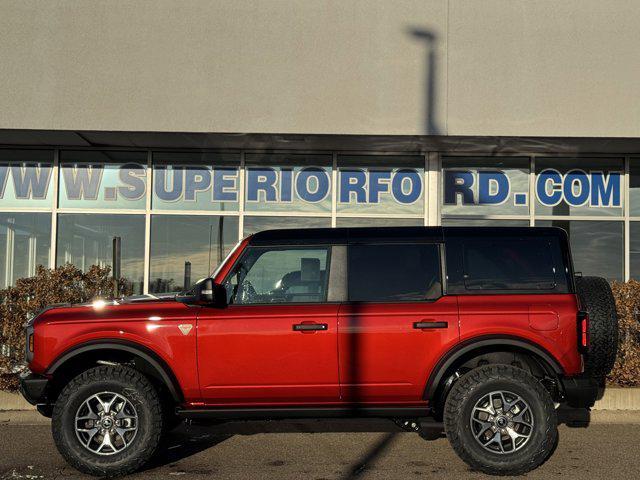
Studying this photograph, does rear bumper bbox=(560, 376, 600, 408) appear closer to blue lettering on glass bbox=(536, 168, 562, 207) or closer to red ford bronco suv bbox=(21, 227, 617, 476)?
red ford bronco suv bbox=(21, 227, 617, 476)

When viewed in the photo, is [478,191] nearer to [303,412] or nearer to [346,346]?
[346,346]

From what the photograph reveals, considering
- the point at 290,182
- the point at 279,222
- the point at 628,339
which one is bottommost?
the point at 628,339

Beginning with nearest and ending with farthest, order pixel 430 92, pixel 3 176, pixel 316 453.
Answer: pixel 316 453 < pixel 430 92 < pixel 3 176

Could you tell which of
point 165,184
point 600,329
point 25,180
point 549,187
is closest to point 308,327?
point 600,329

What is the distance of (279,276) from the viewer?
235 inches

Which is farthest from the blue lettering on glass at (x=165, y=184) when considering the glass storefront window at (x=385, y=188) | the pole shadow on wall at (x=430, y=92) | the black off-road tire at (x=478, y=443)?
the black off-road tire at (x=478, y=443)

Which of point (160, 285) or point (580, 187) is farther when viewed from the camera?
point (580, 187)

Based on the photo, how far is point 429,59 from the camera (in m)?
10.2

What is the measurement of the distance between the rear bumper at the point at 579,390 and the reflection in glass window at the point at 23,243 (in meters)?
8.42

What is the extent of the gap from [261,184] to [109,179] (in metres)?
2.35

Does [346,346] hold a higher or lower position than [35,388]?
higher

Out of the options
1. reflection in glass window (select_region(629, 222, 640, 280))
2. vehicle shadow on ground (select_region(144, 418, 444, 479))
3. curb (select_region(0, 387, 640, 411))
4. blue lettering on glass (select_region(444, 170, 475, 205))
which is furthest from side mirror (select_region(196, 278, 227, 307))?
reflection in glass window (select_region(629, 222, 640, 280))

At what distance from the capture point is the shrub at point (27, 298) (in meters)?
8.62

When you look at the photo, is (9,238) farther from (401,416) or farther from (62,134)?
(401,416)
